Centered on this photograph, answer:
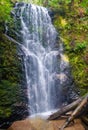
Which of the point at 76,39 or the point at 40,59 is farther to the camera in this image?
the point at 76,39

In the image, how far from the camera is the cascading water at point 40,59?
984cm

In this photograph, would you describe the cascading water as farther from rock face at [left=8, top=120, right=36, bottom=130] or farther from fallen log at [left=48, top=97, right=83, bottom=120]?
rock face at [left=8, top=120, right=36, bottom=130]

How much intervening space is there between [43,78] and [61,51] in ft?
5.21

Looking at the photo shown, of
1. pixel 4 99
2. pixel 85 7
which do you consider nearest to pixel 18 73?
pixel 4 99

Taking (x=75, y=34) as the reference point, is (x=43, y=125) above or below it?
below

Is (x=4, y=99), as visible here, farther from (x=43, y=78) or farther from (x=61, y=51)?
(x=61, y=51)

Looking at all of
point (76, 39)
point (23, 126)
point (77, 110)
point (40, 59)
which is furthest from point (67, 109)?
point (76, 39)

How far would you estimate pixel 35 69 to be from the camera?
33.0 feet

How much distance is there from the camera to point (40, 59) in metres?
10.4

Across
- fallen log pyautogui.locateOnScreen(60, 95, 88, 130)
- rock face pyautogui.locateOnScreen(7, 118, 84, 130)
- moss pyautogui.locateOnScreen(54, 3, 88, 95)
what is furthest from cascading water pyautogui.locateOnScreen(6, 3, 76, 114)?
fallen log pyautogui.locateOnScreen(60, 95, 88, 130)

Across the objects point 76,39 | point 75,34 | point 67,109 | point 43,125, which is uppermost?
point 75,34

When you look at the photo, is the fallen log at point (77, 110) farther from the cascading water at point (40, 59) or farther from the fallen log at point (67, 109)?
the cascading water at point (40, 59)

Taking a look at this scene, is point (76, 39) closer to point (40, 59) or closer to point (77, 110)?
point (40, 59)

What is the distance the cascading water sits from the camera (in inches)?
388
